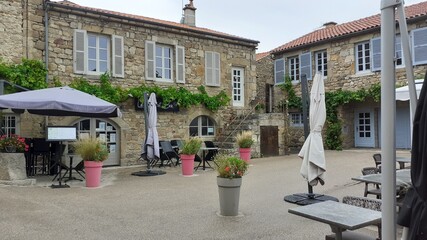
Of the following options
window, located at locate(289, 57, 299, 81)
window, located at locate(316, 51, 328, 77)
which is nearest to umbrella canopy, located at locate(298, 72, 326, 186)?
window, located at locate(316, 51, 328, 77)

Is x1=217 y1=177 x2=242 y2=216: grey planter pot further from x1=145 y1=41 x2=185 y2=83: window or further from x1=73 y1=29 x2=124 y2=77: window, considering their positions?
x1=145 y1=41 x2=185 y2=83: window

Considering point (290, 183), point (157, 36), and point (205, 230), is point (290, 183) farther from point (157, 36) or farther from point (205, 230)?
point (157, 36)

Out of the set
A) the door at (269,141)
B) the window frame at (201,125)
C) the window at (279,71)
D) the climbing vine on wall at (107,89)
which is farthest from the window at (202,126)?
the window at (279,71)

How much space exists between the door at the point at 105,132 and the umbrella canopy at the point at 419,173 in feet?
35.3

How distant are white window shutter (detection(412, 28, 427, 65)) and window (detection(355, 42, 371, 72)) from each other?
1828 mm

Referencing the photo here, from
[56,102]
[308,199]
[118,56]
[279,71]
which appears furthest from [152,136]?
[279,71]

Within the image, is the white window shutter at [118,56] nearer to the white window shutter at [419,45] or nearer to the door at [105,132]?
the door at [105,132]

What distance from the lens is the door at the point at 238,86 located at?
15375 millimetres

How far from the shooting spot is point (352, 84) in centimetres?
1556

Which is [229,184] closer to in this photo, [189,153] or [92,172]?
[92,172]

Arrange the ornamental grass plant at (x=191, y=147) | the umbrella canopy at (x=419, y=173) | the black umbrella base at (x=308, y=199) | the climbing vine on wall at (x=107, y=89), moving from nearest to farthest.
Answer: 1. the umbrella canopy at (x=419, y=173)
2. the black umbrella base at (x=308, y=199)
3. the ornamental grass plant at (x=191, y=147)
4. the climbing vine on wall at (x=107, y=89)

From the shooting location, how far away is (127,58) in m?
12.2

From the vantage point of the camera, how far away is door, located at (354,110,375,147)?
52.5 feet

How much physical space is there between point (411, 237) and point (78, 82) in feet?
35.3
